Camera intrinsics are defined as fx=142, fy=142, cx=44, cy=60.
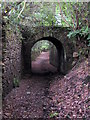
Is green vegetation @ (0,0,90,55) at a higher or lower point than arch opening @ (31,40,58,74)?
higher

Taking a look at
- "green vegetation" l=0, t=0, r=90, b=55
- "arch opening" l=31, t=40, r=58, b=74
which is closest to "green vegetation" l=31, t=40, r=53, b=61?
"arch opening" l=31, t=40, r=58, b=74

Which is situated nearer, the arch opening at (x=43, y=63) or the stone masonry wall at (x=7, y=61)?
the stone masonry wall at (x=7, y=61)

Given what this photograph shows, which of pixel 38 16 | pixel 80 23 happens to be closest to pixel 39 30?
pixel 38 16

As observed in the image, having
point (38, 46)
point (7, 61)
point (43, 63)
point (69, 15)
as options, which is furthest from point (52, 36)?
point (38, 46)

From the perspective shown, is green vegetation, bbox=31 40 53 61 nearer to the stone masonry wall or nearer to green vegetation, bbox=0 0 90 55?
green vegetation, bbox=0 0 90 55

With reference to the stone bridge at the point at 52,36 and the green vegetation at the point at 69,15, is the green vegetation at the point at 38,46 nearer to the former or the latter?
the stone bridge at the point at 52,36

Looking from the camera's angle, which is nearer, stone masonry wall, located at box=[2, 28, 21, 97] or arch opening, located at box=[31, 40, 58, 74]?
stone masonry wall, located at box=[2, 28, 21, 97]

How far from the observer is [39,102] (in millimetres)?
4738

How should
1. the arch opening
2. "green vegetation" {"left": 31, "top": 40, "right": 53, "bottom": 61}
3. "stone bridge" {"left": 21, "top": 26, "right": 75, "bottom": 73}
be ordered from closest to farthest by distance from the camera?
1. "stone bridge" {"left": 21, "top": 26, "right": 75, "bottom": 73}
2. the arch opening
3. "green vegetation" {"left": 31, "top": 40, "right": 53, "bottom": 61}

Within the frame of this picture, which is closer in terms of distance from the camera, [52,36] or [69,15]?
[69,15]

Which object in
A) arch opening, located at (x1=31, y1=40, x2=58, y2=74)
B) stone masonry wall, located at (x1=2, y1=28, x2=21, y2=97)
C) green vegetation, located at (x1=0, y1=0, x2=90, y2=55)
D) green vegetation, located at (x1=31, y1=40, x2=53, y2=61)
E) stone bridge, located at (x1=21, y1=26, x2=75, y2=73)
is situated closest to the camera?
stone masonry wall, located at (x1=2, y1=28, x2=21, y2=97)

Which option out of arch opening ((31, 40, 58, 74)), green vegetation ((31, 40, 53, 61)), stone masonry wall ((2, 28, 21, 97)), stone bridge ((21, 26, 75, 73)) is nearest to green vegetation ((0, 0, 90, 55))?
stone masonry wall ((2, 28, 21, 97))

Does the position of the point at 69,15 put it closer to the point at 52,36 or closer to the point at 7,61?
the point at 7,61

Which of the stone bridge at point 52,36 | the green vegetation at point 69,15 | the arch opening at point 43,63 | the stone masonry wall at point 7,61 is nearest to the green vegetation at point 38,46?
the arch opening at point 43,63
